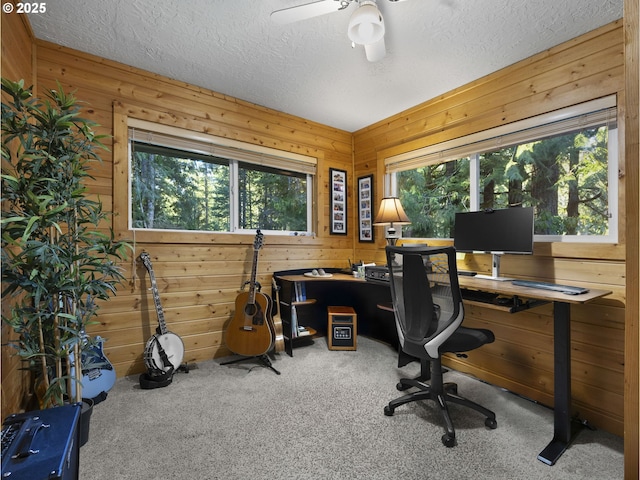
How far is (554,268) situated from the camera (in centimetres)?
224

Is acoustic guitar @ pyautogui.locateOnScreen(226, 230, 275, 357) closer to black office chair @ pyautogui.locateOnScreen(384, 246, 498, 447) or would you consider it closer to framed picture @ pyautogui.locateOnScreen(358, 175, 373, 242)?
black office chair @ pyautogui.locateOnScreen(384, 246, 498, 447)

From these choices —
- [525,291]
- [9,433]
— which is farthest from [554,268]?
[9,433]

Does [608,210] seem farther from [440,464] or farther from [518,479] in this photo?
[440,464]

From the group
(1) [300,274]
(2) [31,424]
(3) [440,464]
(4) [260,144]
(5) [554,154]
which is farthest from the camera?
(1) [300,274]

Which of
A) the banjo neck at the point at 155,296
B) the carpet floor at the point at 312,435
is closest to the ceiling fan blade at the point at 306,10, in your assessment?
the banjo neck at the point at 155,296

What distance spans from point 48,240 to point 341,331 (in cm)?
250

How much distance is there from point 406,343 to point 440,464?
63 cm

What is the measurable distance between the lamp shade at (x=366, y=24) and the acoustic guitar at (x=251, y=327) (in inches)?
79.5

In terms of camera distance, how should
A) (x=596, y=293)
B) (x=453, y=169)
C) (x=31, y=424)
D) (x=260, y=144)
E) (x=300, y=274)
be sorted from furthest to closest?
(x=300, y=274) < (x=260, y=144) < (x=453, y=169) < (x=596, y=293) < (x=31, y=424)

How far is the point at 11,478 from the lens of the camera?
3.08 ft

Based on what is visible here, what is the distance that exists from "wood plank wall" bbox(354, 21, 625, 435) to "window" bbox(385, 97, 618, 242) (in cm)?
9

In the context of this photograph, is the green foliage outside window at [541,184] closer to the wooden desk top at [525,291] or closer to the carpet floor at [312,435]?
the wooden desk top at [525,291]

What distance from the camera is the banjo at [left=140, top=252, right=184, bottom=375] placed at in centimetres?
239

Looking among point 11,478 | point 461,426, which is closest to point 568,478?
point 461,426
